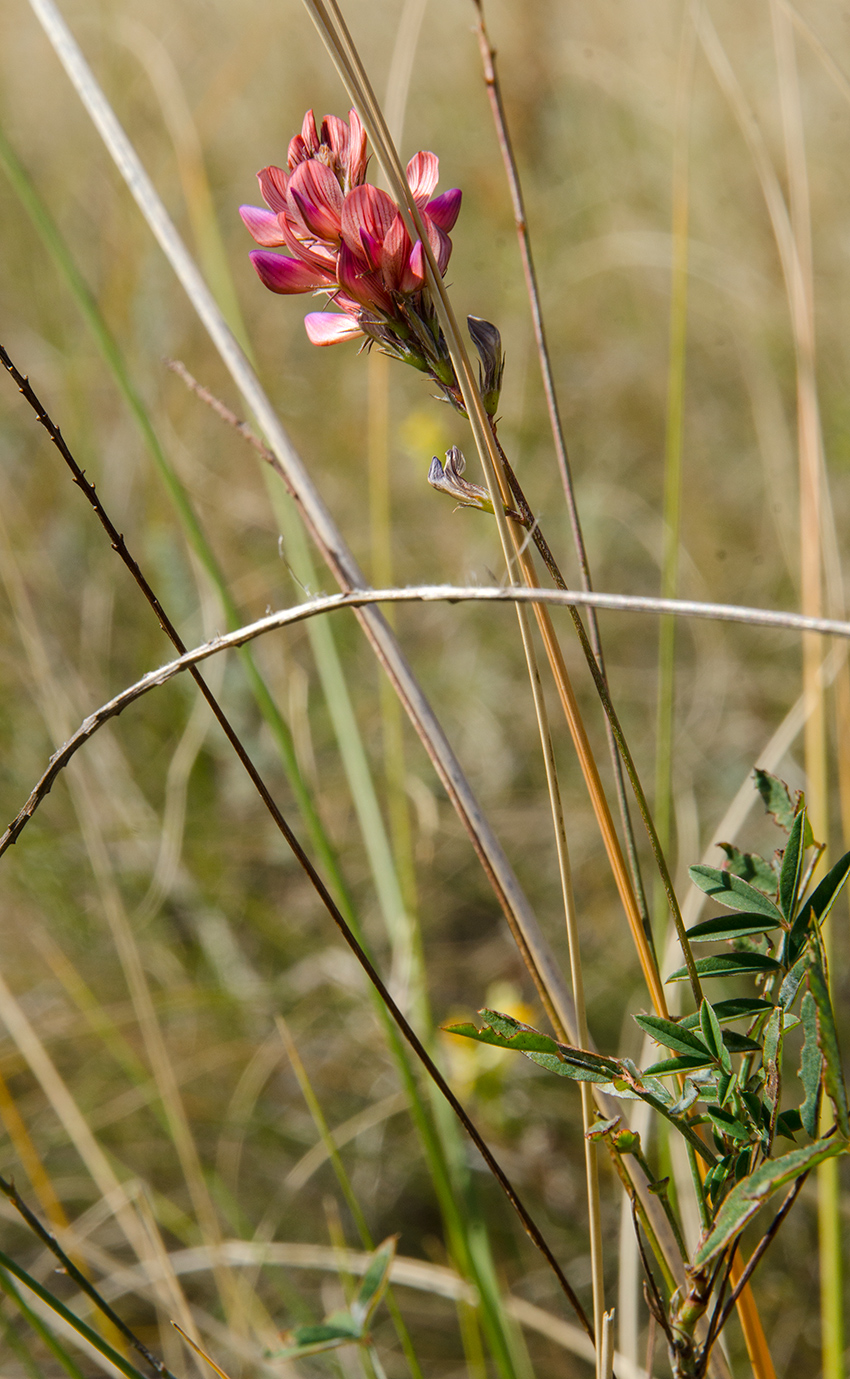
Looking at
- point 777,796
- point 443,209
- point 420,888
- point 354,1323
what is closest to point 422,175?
point 443,209

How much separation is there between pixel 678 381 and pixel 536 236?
1565mm

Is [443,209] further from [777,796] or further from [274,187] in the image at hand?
[777,796]

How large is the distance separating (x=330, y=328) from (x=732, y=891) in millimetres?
246

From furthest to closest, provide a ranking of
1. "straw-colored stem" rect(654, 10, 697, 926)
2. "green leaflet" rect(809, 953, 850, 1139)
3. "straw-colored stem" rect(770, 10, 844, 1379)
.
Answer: "straw-colored stem" rect(654, 10, 697, 926) → "straw-colored stem" rect(770, 10, 844, 1379) → "green leaflet" rect(809, 953, 850, 1139)

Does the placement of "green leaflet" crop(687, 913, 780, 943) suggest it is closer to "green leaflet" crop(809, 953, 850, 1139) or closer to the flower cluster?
"green leaflet" crop(809, 953, 850, 1139)

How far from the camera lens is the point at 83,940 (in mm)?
1258

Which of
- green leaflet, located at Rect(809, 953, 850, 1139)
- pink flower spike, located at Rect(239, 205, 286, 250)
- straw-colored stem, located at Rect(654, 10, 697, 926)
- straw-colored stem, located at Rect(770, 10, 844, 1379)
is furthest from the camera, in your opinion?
straw-colored stem, located at Rect(654, 10, 697, 926)

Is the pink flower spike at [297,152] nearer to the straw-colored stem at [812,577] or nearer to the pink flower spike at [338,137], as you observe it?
the pink flower spike at [338,137]

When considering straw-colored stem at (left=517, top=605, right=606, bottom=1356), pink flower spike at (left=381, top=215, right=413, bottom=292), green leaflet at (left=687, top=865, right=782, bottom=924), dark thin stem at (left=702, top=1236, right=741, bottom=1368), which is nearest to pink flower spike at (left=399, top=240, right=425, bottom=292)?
pink flower spike at (left=381, top=215, right=413, bottom=292)

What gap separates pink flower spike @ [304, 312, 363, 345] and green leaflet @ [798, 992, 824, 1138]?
26 cm

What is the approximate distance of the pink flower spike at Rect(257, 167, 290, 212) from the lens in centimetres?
33

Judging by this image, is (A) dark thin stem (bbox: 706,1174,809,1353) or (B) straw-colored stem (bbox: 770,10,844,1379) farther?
(B) straw-colored stem (bbox: 770,10,844,1379)

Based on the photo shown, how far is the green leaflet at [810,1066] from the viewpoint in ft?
0.93

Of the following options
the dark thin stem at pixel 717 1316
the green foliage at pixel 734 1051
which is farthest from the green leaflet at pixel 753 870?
the dark thin stem at pixel 717 1316
